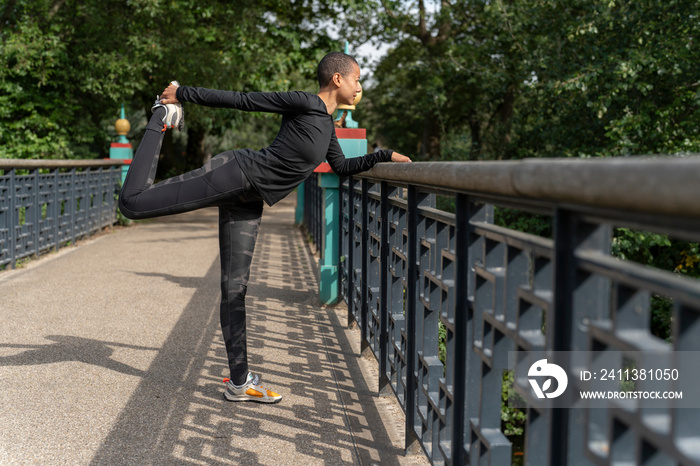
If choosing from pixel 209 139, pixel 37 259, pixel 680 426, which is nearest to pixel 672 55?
pixel 37 259

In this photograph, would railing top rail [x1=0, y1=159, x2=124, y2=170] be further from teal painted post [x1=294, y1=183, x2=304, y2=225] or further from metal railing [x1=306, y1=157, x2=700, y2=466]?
metal railing [x1=306, y1=157, x2=700, y2=466]

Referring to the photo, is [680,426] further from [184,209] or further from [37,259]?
[37,259]

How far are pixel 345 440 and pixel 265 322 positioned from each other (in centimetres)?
267

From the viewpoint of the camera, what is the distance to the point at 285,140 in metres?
3.67

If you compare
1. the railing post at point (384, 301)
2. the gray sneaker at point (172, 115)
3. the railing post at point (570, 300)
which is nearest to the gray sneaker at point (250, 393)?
the railing post at point (384, 301)

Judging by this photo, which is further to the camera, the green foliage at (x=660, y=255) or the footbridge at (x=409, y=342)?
the green foliage at (x=660, y=255)

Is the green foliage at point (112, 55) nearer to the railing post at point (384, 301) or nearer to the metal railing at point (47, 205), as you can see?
the metal railing at point (47, 205)

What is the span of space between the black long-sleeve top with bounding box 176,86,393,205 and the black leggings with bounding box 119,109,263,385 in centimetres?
8

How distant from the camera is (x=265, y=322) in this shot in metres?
5.86

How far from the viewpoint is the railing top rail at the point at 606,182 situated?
1.05 m

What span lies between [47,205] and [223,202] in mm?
7390

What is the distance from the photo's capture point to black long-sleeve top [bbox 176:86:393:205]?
3578mm

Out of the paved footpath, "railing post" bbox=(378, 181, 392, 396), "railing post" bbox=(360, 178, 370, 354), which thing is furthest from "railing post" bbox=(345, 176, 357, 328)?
"railing post" bbox=(378, 181, 392, 396)

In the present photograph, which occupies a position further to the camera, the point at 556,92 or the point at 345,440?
the point at 556,92
